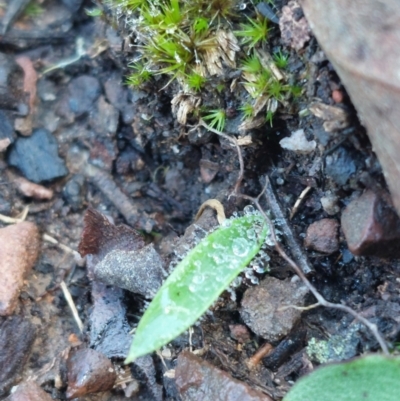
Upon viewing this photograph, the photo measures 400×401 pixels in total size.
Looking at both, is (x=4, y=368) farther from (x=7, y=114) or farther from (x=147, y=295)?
(x=7, y=114)

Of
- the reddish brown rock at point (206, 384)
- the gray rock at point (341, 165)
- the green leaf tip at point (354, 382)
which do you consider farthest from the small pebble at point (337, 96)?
the reddish brown rock at point (206, 384)

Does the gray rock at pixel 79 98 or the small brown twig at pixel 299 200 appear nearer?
the small brown twig at pixel 299 200

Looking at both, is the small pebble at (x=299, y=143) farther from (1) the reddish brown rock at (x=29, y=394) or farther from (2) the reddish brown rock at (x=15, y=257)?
(1) the reddish brown rock at (x=29, y=394)

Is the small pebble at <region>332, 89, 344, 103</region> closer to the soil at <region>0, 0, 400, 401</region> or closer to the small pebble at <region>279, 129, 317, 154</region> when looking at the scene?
the soil at <region>0, 0, 400, 401</region>

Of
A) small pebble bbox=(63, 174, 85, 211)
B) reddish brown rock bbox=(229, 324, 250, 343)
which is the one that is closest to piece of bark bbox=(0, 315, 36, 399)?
small pebble bbox=(63, 174, 85, 211)

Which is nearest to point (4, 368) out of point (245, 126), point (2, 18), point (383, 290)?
point (245, 126)

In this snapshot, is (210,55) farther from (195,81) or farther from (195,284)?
(195,284)
